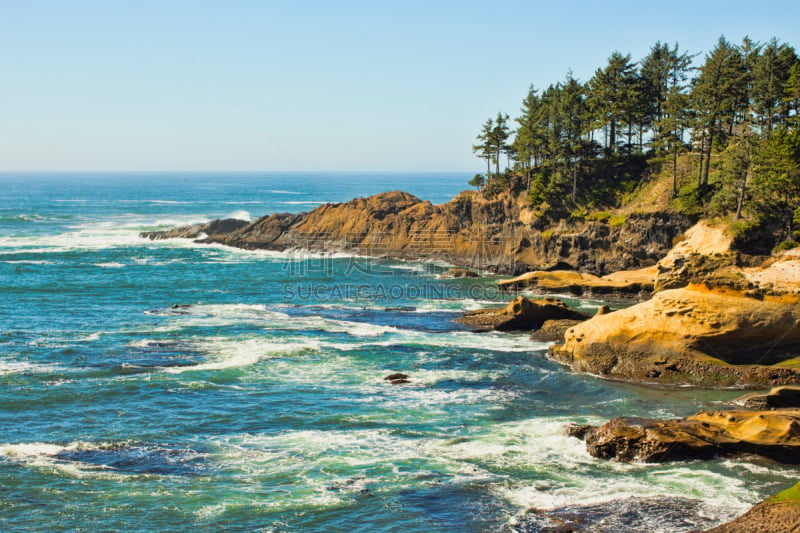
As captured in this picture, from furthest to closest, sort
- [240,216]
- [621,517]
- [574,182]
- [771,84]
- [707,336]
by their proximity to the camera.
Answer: [240,216], [574,182], [771,84], [707,336], [621,517]

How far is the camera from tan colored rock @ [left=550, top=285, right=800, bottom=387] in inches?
1517

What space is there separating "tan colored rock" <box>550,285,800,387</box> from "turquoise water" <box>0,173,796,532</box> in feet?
6.59

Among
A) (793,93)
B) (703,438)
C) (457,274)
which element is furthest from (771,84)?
(703,438)

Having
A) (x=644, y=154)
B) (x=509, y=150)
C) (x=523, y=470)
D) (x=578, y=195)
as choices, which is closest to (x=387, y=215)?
(x=509, y=150)

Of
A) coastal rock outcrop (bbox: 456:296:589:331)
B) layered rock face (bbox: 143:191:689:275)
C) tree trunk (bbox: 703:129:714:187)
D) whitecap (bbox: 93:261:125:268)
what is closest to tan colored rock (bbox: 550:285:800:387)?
coastal rock outcrop (bbox: 456:296:589:331)

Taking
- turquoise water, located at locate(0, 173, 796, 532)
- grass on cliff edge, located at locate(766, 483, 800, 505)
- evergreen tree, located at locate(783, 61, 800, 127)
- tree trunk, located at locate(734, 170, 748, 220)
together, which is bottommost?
turquoise water, located at locate(0, 173, 796, 532)

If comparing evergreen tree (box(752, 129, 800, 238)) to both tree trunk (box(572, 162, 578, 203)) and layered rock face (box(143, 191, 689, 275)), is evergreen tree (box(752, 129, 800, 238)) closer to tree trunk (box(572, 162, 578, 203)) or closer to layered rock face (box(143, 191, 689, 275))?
layered rock face (box(143, 191, 689, 275))

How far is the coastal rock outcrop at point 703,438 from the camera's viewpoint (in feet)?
90.6

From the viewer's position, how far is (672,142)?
81188mm

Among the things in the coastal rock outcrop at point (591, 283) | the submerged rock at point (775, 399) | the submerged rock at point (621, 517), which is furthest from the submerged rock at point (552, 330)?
the submerged rock at point (621, 517)

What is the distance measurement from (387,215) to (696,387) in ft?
223

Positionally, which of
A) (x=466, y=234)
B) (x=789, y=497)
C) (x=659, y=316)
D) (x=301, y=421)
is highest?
(x=466, y=234)

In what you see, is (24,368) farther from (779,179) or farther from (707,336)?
(779,179)

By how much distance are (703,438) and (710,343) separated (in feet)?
40.0
